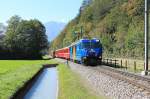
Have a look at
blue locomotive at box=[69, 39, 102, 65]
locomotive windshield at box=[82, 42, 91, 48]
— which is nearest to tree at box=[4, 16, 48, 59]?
blue locomotive at box=[69, 39, 102, 65]

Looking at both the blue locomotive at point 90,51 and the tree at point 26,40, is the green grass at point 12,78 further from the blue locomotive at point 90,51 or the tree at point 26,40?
the tree at point 26,40

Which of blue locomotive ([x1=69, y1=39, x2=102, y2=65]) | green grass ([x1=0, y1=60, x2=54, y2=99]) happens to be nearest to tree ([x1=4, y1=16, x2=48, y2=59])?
blue locomotive ([x1=69, y1=39, x2=102, y2=65])

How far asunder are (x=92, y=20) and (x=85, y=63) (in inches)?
5167

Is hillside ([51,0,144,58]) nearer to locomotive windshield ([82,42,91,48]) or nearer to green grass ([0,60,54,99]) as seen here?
locomotive windshield ([82,42,91,48])

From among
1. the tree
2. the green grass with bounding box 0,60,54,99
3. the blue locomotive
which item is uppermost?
the tree

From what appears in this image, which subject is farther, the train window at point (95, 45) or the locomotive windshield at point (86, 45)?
the train window at point (95, 45)

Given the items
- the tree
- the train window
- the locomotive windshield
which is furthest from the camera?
the tree

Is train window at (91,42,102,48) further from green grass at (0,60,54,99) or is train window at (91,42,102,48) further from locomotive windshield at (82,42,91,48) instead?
green grass at (0,60,54,99)

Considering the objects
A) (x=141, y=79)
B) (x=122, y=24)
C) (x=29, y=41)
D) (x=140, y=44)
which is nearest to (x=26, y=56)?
(x=29, y=41)

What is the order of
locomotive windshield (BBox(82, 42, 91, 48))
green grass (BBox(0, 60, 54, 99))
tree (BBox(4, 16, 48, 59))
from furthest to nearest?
tree (BBox(4, 16, 48, 59)), locomotive windshield (BBox(82, 42, 91, 48)), green grass (BBox(0, 60, 54, 99))

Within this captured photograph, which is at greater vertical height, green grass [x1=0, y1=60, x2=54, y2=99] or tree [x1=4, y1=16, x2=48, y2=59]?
tree [x1=4, y1=16, x2=48, y2=59]

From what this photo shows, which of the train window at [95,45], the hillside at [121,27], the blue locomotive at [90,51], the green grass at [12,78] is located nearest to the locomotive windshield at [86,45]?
the blue locomotive at [90,51]

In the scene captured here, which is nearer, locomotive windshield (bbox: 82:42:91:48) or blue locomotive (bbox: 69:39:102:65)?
blue locomotive (bbox: 69:39:102:65)

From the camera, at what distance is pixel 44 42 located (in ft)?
490
